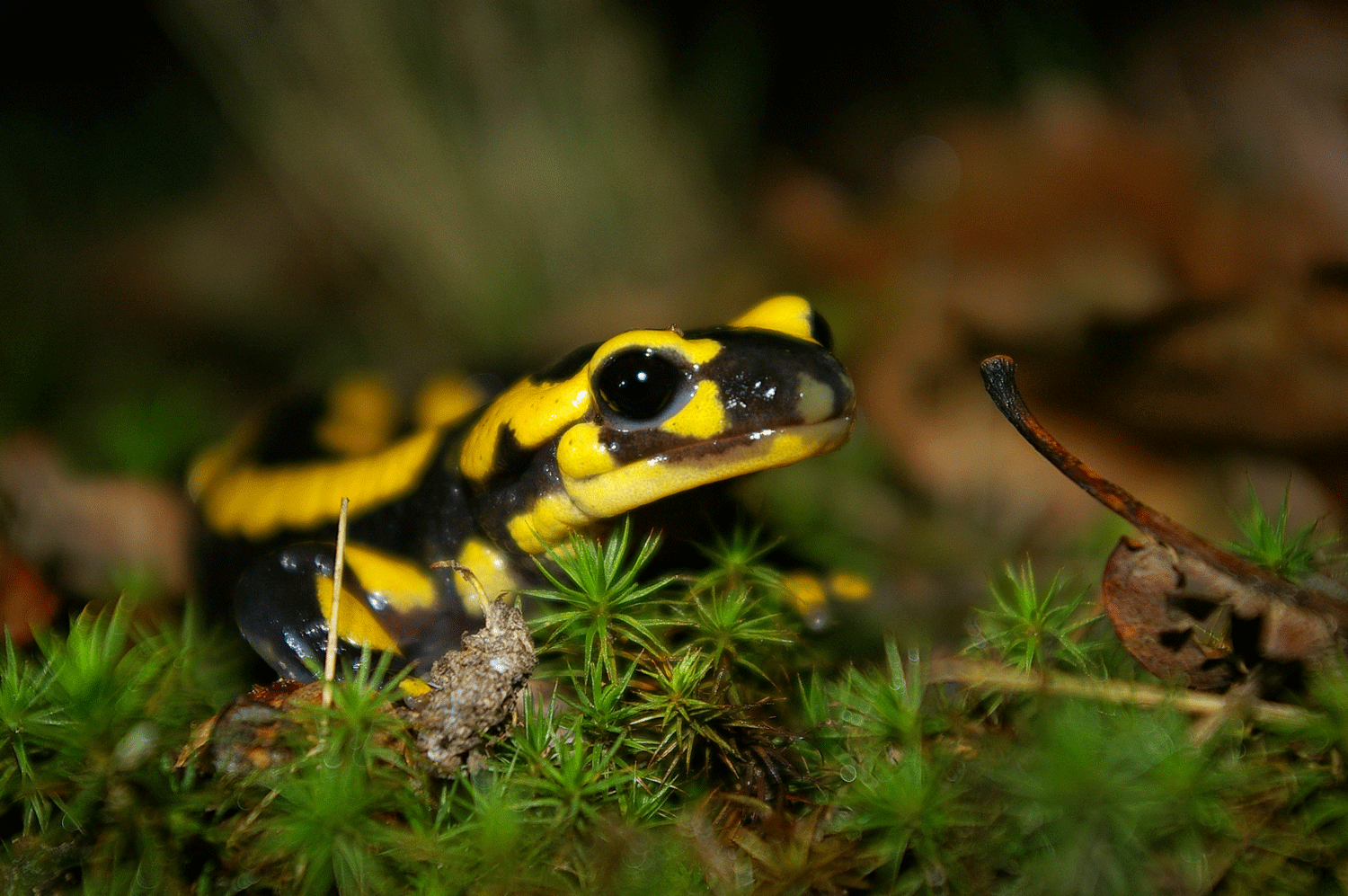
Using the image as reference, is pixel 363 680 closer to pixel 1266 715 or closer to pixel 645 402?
pixel 645 402

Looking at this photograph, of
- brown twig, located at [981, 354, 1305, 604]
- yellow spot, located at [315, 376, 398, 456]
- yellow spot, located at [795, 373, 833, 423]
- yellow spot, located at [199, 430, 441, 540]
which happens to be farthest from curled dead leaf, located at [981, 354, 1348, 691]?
yellow spot, located at [315, 376, 398, 456]

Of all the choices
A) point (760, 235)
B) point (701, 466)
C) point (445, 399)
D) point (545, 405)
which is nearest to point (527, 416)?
point (545, 405)

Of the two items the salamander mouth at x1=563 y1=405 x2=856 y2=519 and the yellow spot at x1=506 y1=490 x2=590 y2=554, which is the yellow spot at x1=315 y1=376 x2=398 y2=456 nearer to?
the yellow spot at x1=506 y1=490 x2=590 y2=554

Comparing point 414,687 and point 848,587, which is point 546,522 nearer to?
point 414,687

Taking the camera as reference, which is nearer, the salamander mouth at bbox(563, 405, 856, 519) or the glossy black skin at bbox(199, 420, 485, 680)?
the salamander mouth at bbox(563, 405, 856, 519)

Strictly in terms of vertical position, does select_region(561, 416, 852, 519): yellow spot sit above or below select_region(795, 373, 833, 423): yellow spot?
below

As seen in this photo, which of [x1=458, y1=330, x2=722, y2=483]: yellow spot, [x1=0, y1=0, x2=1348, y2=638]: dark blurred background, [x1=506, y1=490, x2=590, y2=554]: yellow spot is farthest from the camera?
[x1=0, y1=0, x2=1348, y2=638]: dark blurred background

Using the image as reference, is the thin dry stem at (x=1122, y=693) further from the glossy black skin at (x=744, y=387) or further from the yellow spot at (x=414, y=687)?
the yellow spot at (x=414, y=687)

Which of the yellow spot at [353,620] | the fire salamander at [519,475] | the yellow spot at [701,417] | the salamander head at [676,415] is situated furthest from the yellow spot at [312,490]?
the yellow spot at [701,417]
